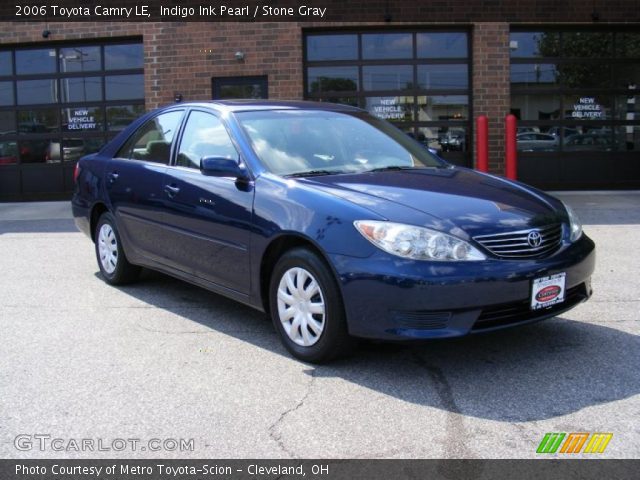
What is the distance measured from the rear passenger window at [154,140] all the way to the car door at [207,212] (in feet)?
0.69

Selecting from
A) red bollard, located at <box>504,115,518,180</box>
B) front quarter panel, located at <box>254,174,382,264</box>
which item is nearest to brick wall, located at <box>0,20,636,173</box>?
red bollard, located at <box>504,115,518,180</box>

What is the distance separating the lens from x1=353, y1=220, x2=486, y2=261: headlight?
3.77m

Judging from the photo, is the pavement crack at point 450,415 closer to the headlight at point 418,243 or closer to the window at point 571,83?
the headlight at point 418,243

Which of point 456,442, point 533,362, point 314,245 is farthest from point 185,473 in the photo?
point 533,362

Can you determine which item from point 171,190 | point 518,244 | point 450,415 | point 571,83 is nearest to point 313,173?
point 171,190

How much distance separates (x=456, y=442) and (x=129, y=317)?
3072mm

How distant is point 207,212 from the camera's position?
491 centimetres

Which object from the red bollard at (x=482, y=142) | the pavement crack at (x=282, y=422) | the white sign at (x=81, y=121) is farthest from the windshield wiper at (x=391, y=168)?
the white sign at (x=81, y=121)

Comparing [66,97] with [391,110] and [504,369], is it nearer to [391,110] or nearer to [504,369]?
[391,110]

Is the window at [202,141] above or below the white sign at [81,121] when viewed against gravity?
below

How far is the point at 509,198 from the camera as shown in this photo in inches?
173

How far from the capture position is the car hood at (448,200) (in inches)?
155

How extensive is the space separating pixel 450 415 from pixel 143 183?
3.28 m

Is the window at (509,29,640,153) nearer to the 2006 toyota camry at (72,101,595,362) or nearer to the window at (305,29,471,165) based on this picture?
the window at (305,29,471,165)
